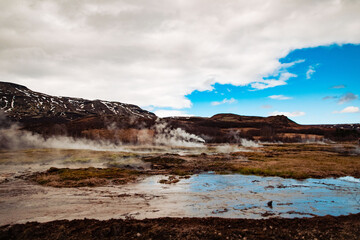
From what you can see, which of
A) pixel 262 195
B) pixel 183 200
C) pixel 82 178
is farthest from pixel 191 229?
pixel 82 178

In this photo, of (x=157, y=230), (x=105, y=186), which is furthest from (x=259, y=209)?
(x=105, y=186)

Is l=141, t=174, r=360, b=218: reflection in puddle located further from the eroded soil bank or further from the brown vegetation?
the brown vegetation

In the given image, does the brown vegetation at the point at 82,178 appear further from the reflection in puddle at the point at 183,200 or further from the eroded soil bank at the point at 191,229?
the eroded soil bank at the point at 191,229

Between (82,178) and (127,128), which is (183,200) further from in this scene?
(127,128)

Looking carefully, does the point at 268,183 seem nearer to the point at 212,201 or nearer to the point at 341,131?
the point at 212,201

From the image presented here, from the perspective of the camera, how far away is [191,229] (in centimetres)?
1178

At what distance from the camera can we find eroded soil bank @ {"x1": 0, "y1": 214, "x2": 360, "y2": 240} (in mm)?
11000

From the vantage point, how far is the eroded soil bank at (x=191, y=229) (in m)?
11.0

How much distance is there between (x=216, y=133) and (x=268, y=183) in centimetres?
11706

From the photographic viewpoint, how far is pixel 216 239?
10.8 meters

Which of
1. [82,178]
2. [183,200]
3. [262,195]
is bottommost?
[82,178]

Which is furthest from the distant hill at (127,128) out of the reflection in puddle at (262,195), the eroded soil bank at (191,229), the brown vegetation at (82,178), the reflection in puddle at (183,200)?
the eroded soil bank at (191,229)

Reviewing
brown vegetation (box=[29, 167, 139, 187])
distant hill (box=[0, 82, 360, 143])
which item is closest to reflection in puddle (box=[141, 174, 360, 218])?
brown vegetation (box=[29, 167, 139, 187])

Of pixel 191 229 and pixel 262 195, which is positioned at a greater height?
pixel 191 229
